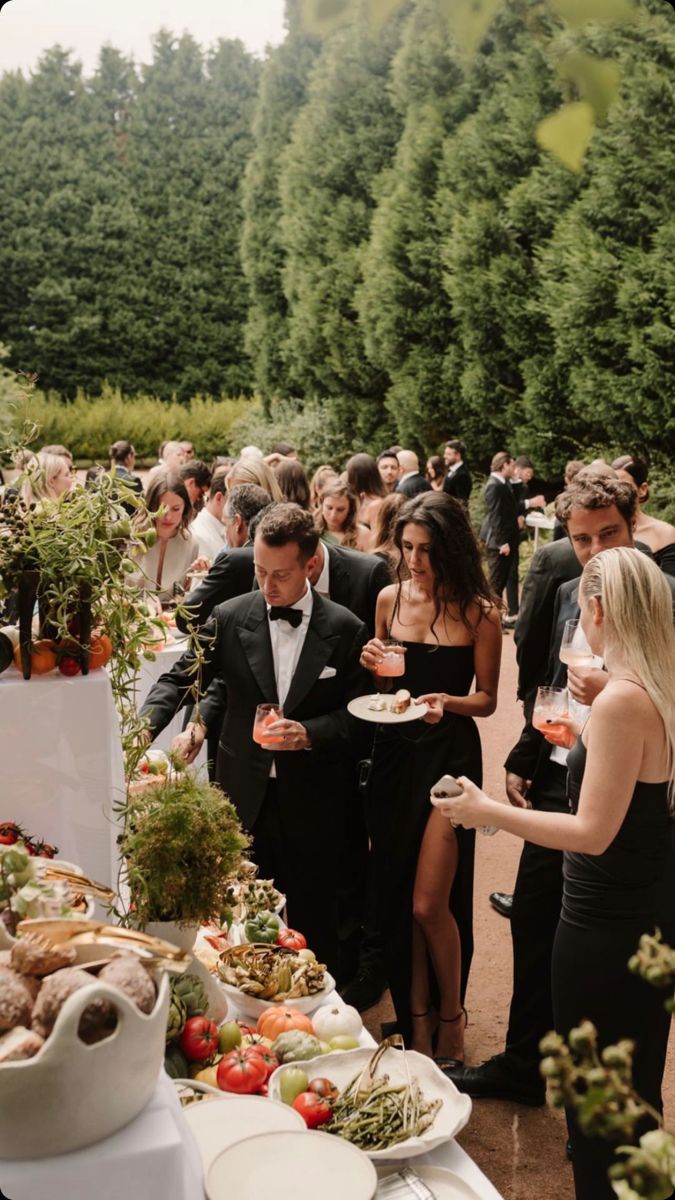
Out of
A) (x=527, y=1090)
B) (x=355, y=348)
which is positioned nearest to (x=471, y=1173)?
(x=527, y=1090)

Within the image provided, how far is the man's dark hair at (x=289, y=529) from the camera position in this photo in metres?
3.35

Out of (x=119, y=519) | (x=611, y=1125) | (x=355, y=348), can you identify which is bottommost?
(x=611, y=1125)

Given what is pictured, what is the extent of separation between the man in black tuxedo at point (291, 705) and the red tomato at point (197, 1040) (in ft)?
4.22

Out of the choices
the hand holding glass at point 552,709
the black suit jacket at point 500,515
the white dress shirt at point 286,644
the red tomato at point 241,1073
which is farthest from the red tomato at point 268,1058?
the black suit jacket at point 500,515

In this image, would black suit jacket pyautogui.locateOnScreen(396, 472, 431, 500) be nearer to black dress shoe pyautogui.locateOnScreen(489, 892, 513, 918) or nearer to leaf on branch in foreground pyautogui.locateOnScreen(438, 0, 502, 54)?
black dress shoe pyautogui.locateOnScreen(489, 892, 513, 918)

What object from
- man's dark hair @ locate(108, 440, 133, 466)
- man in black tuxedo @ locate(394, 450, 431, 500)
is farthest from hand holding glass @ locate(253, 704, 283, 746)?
man's dark hair @ locate(108, 440, 133, 466)

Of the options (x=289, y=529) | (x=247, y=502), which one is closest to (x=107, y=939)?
(x=289, y=529)

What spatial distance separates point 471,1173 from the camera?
6.34ft

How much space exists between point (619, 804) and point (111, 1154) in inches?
54.3

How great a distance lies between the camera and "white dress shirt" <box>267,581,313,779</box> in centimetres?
354

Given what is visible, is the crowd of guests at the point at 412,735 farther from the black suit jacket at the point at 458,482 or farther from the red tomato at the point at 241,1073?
the black suit jacket at the point at 458,482

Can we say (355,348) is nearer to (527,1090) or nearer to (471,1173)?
(527,1090)

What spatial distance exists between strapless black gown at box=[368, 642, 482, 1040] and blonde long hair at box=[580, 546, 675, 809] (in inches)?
47.6

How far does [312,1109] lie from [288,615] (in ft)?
5.80
